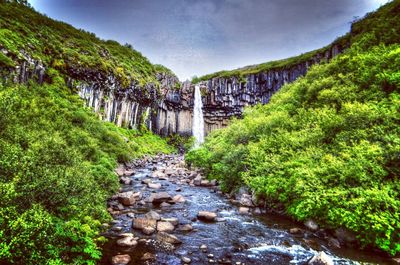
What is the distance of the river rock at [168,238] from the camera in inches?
335

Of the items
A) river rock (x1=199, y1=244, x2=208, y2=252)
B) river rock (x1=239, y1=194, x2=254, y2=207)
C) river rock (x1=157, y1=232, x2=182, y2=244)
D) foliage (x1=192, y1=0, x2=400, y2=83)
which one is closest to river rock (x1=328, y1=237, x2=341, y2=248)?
river rock (x1=199, y1=244, x2=208, y2=252)

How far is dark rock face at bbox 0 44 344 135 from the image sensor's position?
114 ft

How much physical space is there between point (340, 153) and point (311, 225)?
3.77 metres

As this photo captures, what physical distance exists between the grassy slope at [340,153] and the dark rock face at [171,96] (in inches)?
706

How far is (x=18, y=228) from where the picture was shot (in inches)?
196

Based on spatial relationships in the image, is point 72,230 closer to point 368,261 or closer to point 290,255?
point 290,255

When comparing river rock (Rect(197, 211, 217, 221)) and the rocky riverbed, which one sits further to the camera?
river rock (Rect(197, 211, 217, 221))

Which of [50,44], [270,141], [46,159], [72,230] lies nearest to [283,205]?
[270,141]

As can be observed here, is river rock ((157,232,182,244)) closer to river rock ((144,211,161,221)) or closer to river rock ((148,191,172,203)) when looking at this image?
river rock ((144,211,161,221))

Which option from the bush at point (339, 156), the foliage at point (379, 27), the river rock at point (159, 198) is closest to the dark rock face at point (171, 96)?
the foliage at point (379, 27)

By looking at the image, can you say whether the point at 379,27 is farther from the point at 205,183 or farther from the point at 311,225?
the point at 311,225

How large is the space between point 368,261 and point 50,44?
36026 mm

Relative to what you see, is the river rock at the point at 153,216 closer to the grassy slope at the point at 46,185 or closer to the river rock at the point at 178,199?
the grassy slope at the point at 46,185

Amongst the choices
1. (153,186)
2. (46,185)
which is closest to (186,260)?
(46,185)
